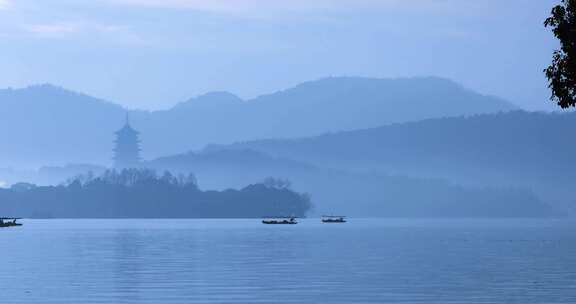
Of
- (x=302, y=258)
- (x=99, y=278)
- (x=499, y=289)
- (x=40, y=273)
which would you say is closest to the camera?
(x=499, y=289)

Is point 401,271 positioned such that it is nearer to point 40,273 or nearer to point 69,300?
point 40,273

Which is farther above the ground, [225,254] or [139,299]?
[225,254]

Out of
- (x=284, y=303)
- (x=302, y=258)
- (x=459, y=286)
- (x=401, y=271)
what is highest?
(x=302, y=258)

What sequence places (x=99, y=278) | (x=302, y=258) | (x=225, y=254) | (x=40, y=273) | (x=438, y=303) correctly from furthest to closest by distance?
1. (x=225, y=254)
2. (x=302, y=258)
3. (x=40, y=273)
4. (x=99, y=278)
5. (x=438, y=303)

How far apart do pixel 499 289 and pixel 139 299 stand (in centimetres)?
2196

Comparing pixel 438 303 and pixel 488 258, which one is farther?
pixel 488 258

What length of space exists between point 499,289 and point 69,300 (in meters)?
25.7

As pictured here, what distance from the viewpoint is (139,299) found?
64438 mm

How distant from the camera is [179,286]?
243 feet

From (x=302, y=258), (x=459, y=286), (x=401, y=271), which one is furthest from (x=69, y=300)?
(x=302, y=258)

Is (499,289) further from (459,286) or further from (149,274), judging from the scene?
(149,274)

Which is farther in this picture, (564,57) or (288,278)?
(288,278)

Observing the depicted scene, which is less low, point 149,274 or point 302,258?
point 302,258

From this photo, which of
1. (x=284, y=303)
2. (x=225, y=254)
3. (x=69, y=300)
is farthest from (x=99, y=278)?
(x=225, y=254)
